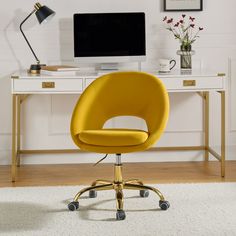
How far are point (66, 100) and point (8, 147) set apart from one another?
621 mm

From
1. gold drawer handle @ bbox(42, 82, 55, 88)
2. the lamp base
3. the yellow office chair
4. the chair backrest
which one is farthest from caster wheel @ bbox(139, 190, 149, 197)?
the lamp base

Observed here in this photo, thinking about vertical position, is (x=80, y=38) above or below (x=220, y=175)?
above

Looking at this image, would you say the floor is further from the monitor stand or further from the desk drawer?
the monitor stand

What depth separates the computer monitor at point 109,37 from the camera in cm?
460

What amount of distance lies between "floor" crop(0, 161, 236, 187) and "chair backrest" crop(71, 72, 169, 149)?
70cm

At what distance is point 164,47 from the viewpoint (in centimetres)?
485

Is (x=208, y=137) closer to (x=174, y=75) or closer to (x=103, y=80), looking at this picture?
(x=174, y=75)

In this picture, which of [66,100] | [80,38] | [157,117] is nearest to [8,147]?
[66,100]

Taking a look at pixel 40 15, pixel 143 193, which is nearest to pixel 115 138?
pixel 143 193

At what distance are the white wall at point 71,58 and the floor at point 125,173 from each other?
0.16 metres

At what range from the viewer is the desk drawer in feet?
13.8

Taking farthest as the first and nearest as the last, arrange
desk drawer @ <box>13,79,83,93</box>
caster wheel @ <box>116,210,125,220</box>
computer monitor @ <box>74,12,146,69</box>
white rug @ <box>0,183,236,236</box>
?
computer monitor @ <box>74,12,146,69</box>
desk drawer @ <box>13,79,83,93</box>
caster wheel @ <box>116,210,125,220</box>
white rug @ <box>0,183,236,236</box>

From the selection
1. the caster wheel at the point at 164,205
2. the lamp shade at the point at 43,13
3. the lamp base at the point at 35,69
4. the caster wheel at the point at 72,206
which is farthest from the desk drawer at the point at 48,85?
the caster wheel at the point at 164,205

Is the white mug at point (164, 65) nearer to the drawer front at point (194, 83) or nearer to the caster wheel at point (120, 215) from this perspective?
the drawer front at point (194, 83)
